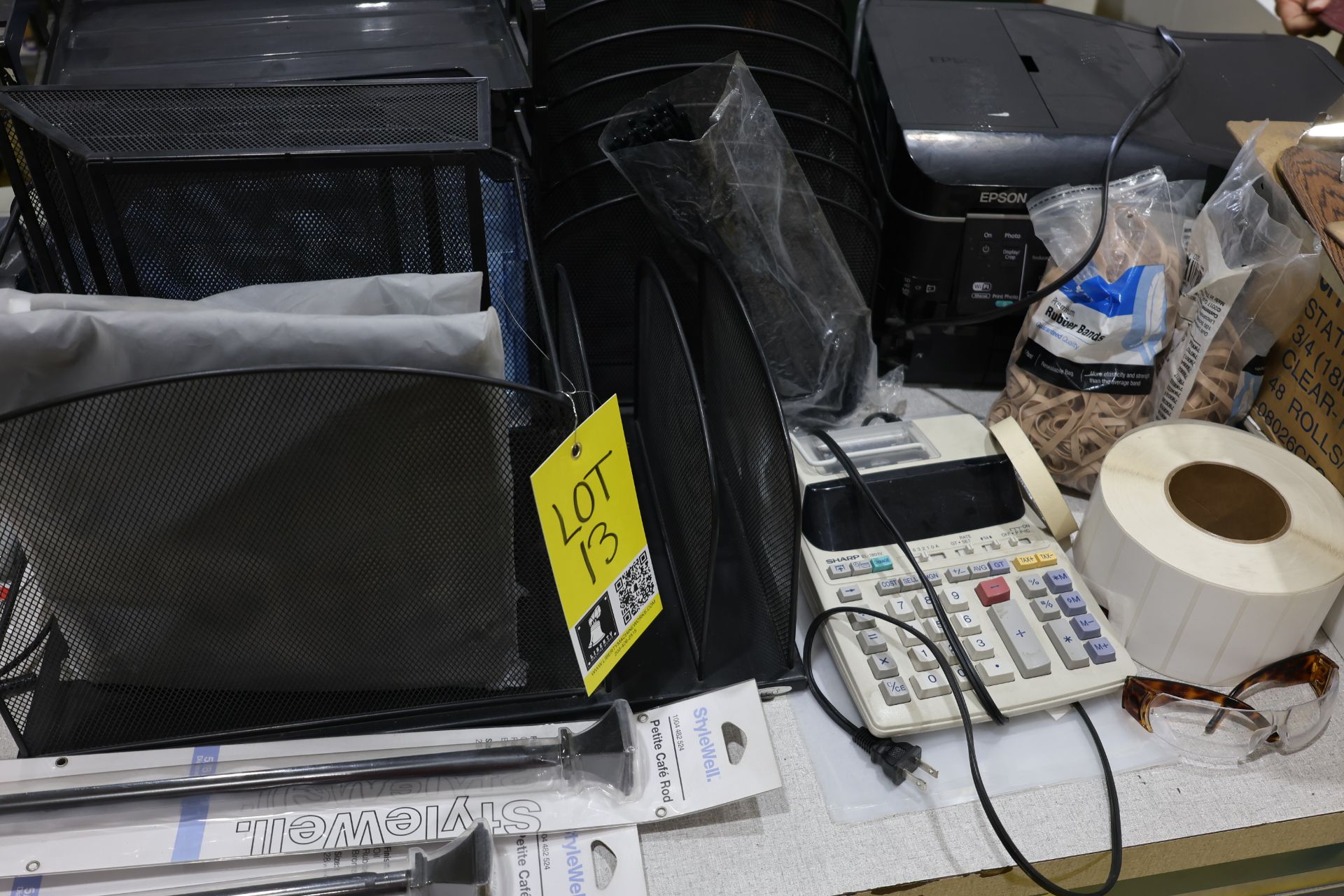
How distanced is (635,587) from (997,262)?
1.27ft

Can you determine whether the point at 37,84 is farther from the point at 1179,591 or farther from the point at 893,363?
the point at 1179,591

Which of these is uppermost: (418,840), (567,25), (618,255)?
(567,25)

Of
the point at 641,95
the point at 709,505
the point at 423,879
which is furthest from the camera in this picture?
the point at 641,95

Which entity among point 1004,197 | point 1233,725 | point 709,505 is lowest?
point 1233,725

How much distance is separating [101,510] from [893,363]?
1.96 ft

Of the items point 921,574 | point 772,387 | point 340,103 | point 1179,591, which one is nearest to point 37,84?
point 340,103

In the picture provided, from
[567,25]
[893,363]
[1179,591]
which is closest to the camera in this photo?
[1179,591]

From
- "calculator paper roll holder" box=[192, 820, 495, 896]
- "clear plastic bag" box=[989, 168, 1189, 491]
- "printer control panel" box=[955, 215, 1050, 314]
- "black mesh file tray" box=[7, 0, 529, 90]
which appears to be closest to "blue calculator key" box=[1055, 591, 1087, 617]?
"clear plastic bag" box=[989, 168, 1189, 491]

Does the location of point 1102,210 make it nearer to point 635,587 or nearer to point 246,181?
point 635,587

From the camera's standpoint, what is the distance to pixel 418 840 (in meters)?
0.59

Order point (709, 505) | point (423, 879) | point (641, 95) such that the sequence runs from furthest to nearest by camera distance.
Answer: point (641, 95) < point (709, 505) < point (423, 879)

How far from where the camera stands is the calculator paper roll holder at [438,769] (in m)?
0.58

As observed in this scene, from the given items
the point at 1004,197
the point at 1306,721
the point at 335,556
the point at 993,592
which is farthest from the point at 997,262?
the point at 335,556

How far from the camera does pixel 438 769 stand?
60cm
